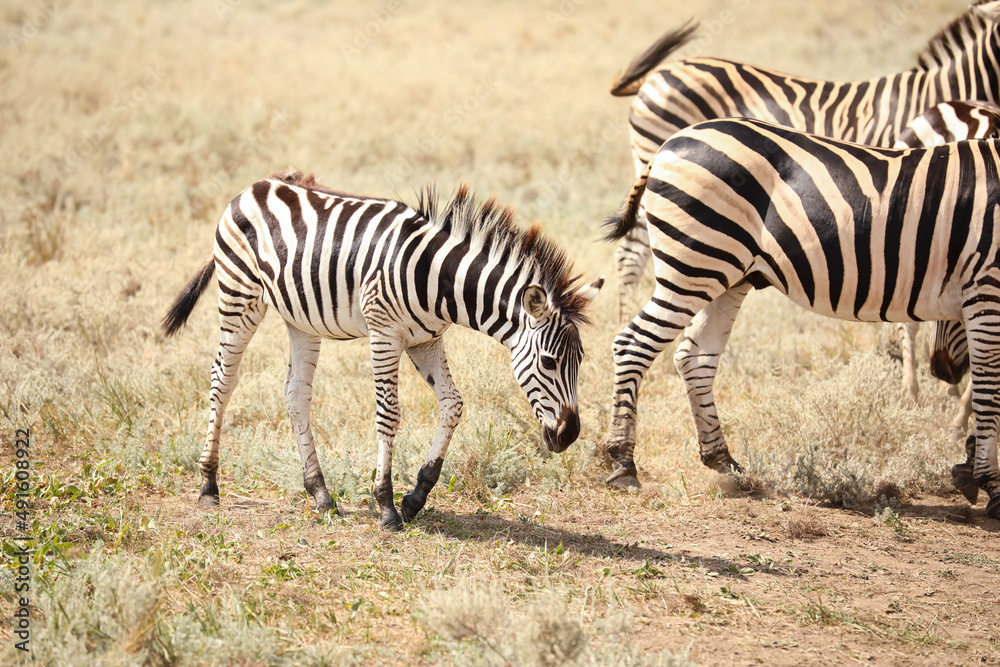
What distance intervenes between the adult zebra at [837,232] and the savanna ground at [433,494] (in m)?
0.99

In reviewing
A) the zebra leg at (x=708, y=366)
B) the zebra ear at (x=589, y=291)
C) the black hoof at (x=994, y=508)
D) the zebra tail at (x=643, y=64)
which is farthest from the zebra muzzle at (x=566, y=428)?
the zebra tail at (x=643, y=64)

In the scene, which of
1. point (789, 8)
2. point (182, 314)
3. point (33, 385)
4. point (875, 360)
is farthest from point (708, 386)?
point (789, 8)

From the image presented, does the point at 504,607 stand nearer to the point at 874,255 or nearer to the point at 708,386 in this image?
the point at 708,386

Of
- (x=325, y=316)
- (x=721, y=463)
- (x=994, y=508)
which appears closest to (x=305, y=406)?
(x=325, y=316)

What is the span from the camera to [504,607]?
150 inches

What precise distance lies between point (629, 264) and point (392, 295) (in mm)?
4380

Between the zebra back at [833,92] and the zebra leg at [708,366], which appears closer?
the zebra leg at [708,366]

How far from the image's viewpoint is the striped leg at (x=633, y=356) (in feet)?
18.6

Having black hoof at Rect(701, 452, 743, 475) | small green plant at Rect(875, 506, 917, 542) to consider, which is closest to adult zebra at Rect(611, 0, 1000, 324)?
black hoof at Rect(701, 452, 743, 475)

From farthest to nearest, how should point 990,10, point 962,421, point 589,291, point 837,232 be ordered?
point 990,10 → point 962,421 → point 837,232 → point 589,291

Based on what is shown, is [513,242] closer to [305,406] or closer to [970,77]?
[305,406]

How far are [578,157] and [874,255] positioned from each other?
9724mm

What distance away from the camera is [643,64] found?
948cm

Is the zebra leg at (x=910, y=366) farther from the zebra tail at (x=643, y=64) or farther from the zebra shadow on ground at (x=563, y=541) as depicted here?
the zebra tail at (x=643, y=64)
